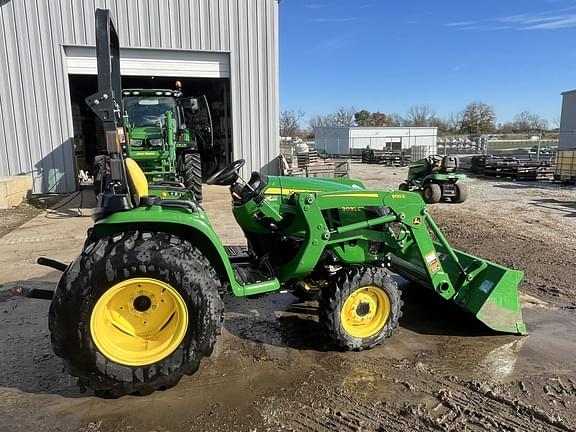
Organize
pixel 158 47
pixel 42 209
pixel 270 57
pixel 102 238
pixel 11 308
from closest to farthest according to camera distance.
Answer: pixel 102 238 → pixel 11 308 → pixel 42 209 → pixel 158 47 → pixel 270 57

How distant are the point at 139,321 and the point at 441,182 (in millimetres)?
9789

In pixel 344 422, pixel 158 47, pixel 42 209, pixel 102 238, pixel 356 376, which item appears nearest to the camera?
pixel 344 422

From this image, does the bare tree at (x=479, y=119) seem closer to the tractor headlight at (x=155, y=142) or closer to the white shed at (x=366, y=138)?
the white shed at (x=366, y=138)

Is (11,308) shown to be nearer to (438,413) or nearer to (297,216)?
(297,216)

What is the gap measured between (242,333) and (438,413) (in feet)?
5.64

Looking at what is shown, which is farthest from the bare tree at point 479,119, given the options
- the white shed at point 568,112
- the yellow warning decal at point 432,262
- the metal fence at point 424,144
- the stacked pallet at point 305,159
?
the yellow warning decal at point 432,262

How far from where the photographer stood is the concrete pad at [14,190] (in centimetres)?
966

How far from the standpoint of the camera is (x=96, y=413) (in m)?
2.71

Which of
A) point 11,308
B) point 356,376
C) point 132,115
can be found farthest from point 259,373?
point 132,115

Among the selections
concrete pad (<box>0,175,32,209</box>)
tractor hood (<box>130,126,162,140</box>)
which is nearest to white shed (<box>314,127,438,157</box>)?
tractor hood (<box>130,126,162,140</box>)

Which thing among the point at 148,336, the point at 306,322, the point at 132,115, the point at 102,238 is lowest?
the point at 306,322

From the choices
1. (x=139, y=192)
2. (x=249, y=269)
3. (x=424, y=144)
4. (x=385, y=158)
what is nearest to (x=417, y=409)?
(x=249, y=269)

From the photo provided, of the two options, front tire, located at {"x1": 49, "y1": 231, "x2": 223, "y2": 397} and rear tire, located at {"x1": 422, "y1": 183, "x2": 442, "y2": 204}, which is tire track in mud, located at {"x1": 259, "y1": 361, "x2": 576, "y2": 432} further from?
rear tire, located at {"x1": 422, "y1": 183, "x2": 442, "y2": 204}

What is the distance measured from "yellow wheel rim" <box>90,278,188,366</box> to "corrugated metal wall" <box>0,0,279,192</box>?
397 inches
